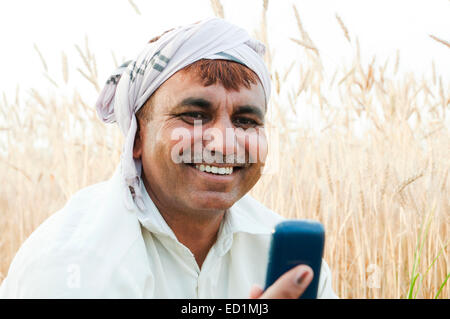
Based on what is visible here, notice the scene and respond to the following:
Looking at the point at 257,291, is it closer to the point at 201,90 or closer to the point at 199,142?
the point at 199,142

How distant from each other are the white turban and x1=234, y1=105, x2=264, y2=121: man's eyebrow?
0.42 feet

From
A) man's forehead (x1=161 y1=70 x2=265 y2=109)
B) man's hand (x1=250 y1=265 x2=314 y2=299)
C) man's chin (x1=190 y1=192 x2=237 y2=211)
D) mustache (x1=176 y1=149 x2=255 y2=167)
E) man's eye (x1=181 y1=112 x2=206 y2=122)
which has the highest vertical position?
man's forehead (x1=161 y1=70 x2=265 y2=109)

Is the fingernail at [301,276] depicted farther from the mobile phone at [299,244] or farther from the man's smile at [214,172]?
the man's smile at [214,172]

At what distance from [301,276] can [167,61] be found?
2.62 feet

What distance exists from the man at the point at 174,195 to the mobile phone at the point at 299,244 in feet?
1.39

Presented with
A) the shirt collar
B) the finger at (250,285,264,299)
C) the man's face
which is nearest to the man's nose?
the man's face

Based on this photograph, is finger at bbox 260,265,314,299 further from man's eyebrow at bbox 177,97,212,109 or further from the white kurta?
man's eyebrow at bbox 177,97,212,109

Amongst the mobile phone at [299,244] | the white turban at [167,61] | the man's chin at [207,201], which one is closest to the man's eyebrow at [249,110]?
the white turban at [167,61]

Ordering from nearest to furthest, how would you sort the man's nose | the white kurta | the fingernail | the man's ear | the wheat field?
the fingernail
the white kurta
the man's nose
the man's ear
the wheat field

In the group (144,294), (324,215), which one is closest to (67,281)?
(144,294)

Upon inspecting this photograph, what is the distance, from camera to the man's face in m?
1.33

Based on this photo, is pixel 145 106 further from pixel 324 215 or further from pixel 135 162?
pixel 324 215

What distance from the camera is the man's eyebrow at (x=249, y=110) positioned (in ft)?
4.49

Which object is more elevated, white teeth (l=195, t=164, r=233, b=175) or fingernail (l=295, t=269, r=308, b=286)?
white teeth (l=195, t=164, r=233, b=175)
